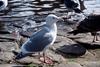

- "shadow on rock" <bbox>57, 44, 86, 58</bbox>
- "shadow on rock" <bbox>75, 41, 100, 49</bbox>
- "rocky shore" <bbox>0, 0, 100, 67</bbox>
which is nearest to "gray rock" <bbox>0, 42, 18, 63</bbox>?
"rocky shore" <bbox>0, 0, 100, 67</bbox>

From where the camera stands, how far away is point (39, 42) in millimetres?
6570

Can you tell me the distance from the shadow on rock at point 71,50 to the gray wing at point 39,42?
3.61ft

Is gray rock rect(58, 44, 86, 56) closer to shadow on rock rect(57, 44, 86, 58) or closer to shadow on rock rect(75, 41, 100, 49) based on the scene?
shadow on rock rect(57, 44, 86, 58)

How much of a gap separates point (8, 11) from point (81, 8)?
2.83 metres

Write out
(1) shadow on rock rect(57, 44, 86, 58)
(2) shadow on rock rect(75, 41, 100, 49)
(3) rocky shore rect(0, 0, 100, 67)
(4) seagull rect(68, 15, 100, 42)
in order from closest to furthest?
(3) rocky shore rect(0, 0, 100, 67) < (1) shadow on rock rect(57, 44, 86, 58) < (2) shadow on rock rect(75, 41, 100, 49) < (4) seagull rect(68, 15, 100, 42)

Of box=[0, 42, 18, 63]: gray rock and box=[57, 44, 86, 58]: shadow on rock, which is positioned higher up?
box=[0, 42, 18, 63]: gray rock

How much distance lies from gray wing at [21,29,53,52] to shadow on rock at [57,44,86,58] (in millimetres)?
1101

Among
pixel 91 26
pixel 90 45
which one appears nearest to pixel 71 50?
pixel 90 45

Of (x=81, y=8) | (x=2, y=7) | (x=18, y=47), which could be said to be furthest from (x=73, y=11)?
(x=18, y=47)

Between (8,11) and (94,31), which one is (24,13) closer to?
(8,11)

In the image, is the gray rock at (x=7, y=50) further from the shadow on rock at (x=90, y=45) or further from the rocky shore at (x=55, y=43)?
the shadow on rock at (x=90, y=45)

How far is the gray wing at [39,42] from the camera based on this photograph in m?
6.48

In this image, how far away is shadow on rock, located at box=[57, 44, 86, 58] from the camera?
298 inches

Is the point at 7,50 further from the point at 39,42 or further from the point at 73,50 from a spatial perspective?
the point at 73,50
